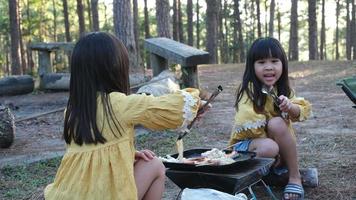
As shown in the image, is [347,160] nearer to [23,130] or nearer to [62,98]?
[23,130]

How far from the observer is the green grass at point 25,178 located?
3.79 meters

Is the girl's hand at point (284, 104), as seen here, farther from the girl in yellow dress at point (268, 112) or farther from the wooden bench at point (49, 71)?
the wooden bench at point (49, 71)

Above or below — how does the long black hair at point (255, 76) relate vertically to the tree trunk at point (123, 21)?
below

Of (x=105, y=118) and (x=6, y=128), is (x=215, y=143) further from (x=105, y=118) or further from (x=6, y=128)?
(x=105, y=118)

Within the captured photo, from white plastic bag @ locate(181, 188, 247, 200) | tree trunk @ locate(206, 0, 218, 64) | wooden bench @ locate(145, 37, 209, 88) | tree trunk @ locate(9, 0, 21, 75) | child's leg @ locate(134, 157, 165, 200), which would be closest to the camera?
child's leg @ locate(134, 157, 165, 200)

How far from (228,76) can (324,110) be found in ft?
17.7

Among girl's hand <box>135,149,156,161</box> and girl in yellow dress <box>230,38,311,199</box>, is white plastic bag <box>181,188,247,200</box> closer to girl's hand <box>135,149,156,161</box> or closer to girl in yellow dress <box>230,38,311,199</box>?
girl's hand <box>135,149,156,161</box>

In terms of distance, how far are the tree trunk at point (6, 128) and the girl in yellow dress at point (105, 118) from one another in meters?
2.93

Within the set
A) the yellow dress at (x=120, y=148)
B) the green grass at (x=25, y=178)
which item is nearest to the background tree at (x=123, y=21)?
the green grass at (x=25, y=178)

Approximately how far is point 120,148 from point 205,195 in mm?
589

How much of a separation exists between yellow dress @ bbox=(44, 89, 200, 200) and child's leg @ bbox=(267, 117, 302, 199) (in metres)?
1.01

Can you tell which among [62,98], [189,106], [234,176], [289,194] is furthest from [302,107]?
[62,98]

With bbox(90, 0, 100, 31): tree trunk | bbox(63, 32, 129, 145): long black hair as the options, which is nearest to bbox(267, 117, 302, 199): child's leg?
bbox(63, 32, 129, 145): long black hair

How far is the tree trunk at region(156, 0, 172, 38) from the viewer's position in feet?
39.9
